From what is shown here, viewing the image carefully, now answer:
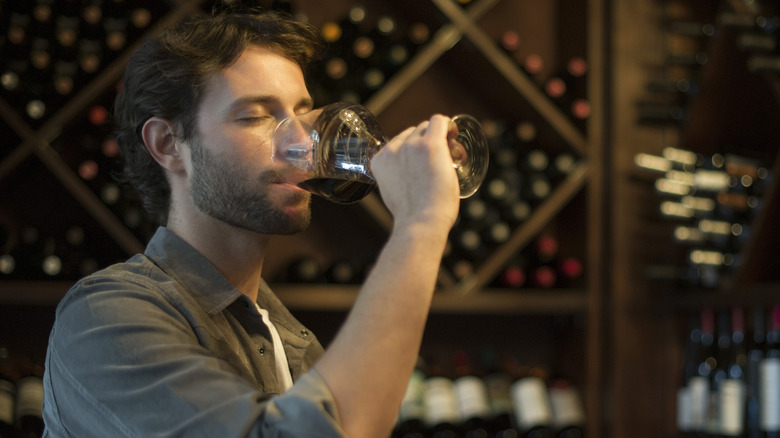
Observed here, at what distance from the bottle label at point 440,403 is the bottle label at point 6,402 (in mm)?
1011

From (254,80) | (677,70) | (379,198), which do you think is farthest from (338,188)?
(677,70)

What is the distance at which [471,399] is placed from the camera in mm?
2119

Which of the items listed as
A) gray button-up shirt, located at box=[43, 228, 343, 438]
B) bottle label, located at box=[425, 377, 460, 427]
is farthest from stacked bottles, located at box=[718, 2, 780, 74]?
gray button-up shirt, located at box=[43, 228, 343, 438]

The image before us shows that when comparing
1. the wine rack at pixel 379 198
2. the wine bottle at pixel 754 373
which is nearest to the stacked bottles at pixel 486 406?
the wine rack at pixel 379 198

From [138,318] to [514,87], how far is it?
1741 mm

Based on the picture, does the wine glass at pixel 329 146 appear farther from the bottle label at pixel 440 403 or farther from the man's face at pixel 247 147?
the bottle label at pixel 440 403

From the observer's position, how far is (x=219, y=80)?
1.01 m

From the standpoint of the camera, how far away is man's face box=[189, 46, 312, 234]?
3.13 ft

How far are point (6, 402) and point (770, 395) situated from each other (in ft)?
5.63

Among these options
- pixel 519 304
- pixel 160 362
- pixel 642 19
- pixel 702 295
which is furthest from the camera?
pixel 642 19

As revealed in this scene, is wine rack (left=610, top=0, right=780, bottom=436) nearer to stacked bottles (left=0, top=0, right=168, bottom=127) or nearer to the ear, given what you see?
stacked bottles (left=0, top=0, right=168, bottom=127)

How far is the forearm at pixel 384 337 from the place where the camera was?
67 centimetres

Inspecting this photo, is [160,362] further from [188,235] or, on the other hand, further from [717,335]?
[717,335]

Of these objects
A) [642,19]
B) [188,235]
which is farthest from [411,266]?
[642,19]
